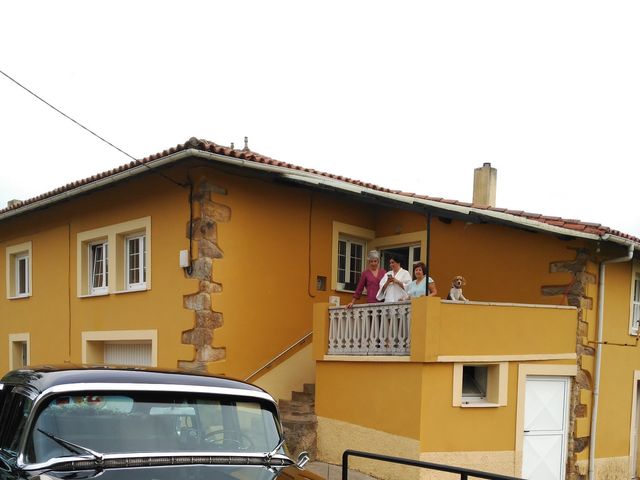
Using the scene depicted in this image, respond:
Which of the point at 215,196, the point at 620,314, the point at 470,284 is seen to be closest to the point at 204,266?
the point at 215,196

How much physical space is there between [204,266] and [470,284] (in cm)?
474

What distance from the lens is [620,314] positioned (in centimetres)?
1021

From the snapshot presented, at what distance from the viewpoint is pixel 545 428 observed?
888 centimetres

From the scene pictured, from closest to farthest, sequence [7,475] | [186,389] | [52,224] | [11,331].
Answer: [7,475]
[186,389]
[52,224]
[11,331]

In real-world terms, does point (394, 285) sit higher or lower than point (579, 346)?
higher

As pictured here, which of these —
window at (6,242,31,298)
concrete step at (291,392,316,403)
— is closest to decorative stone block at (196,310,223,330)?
concrete step at (291,392,316,403)

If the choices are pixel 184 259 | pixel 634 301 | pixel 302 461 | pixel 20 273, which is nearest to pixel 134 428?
pixel 302 461

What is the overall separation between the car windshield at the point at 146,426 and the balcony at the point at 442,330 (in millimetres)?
4160

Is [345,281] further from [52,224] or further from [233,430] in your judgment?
[233,430]

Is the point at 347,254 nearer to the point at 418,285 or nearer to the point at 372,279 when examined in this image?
the point at 372,279

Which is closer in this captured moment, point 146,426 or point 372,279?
point 146,426

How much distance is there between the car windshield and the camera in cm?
328

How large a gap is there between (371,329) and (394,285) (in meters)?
0.85

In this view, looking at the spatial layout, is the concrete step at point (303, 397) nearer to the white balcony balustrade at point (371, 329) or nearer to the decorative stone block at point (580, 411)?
the white balcony balustrade at point (371, 329)
